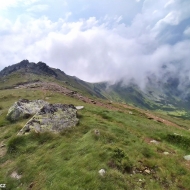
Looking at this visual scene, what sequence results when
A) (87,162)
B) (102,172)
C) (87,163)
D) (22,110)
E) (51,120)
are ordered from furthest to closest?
(22,110)
(51,120)
(87,162)
(87,163)
(102,172)

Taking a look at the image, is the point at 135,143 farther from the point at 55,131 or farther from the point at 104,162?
the point at 55,131

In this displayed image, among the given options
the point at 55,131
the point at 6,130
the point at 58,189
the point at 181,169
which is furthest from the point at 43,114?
the point at 181,169

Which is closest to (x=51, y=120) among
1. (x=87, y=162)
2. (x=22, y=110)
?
(x=22, y=110)

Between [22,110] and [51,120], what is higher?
[22,110]

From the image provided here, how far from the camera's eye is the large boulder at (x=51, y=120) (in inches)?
1064

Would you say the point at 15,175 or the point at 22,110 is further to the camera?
the point at 22,110

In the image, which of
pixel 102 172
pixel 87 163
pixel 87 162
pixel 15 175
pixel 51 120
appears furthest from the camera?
pixel 51 120

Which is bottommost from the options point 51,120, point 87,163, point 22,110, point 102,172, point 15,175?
point 15,175

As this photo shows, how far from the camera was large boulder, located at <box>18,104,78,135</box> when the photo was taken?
1064 inches

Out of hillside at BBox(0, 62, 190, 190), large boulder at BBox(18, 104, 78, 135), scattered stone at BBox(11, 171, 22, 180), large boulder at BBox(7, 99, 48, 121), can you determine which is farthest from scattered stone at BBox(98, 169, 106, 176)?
large boulder at BBox(7, 99, 48, 121)

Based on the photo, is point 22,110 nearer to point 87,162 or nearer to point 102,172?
point 87,162

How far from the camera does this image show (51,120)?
2825 centimetres

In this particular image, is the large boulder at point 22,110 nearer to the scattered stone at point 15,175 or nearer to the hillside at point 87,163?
the hillside at point 87,163

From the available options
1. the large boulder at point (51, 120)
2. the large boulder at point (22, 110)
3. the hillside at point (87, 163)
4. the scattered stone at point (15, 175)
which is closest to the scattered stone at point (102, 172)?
the hillside at point (87, 163)
